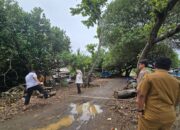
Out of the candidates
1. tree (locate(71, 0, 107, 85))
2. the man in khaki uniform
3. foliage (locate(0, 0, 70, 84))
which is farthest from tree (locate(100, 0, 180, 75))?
the man in khaki uniform

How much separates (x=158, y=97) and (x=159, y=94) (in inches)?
2.2

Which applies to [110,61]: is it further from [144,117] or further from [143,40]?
[144,117]

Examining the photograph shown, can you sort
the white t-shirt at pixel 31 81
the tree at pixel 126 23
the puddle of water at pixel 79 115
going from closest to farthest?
the puddle of water at pixel 79 115 → the white t-shirt at pixel 31 81 → the tree at pixel 126 23

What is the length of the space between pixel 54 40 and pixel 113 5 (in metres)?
6.82

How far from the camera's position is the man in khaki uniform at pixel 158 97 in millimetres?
3795

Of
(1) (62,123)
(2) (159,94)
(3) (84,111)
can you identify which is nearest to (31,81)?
(3) (84,111)

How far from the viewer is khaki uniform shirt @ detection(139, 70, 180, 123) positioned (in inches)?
149

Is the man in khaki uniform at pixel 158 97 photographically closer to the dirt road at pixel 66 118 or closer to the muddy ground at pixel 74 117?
the muddy ground at pixel 74 117

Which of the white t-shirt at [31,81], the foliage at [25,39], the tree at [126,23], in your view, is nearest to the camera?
the white t-shirt at [31,81]

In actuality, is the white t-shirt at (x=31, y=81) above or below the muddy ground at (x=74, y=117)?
above

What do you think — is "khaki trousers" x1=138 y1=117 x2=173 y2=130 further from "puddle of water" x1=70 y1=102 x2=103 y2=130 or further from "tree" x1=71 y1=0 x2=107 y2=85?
"tree" x1=71 y1=0 x2=107 y2=85

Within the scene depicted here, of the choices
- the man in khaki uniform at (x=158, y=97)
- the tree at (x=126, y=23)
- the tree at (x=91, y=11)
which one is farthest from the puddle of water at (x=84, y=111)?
the tree at (x=126, y=23)

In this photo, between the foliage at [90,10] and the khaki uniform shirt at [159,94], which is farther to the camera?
the foliage at [90,10]

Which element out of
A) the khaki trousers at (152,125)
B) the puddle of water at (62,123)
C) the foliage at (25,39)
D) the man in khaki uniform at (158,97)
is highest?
the foliage at (25,39)
